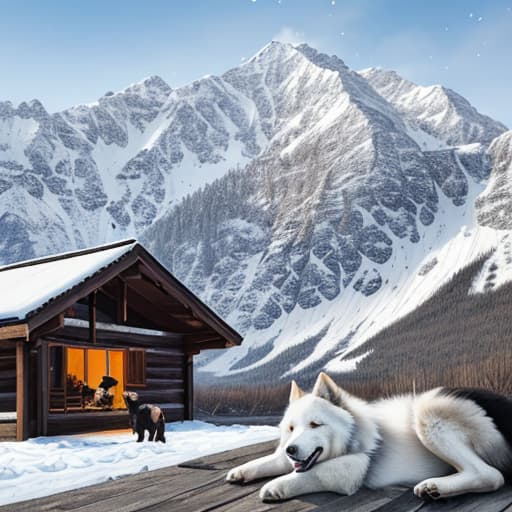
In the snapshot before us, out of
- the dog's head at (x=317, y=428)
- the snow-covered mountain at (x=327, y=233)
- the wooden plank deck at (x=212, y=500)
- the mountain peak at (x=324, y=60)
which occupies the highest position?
the mountain peak at (x=324, y=60)

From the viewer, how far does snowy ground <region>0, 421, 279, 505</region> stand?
570 cm

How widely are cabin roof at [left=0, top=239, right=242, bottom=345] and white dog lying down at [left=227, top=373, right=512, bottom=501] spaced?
281 inches

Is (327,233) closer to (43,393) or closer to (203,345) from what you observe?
(203,345)

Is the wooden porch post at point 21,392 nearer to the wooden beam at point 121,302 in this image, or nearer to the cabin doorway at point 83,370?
the wooden beam at point 121,302

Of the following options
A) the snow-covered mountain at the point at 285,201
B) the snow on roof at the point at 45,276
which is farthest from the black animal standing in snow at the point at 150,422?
the snow-covered mountain at the point at 285,201

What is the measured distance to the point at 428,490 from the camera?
357 centimetres

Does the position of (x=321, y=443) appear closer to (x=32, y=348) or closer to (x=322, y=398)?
(x=322, y=398)

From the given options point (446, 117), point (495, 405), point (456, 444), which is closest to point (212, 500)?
point (456, 444)

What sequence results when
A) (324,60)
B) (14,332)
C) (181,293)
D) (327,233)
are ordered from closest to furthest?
1. (14,332)
2. (181,293)
3. (327,233)
4. (324,60)

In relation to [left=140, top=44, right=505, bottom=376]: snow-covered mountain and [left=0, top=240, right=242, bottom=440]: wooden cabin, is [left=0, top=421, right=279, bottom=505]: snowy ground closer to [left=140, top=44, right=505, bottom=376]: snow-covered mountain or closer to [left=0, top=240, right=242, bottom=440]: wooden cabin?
[left=0, top=240, right=242, bottom=440]: wooden cabin

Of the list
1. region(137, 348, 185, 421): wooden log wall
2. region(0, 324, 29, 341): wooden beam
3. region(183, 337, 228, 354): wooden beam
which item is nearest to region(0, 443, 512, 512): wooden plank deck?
region(0, 324, 29, 341): wooden beam

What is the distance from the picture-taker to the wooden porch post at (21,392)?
10914 millimetres

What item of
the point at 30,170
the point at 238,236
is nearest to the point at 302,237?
the point at 238,236

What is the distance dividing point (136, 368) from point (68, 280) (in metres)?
3.75
